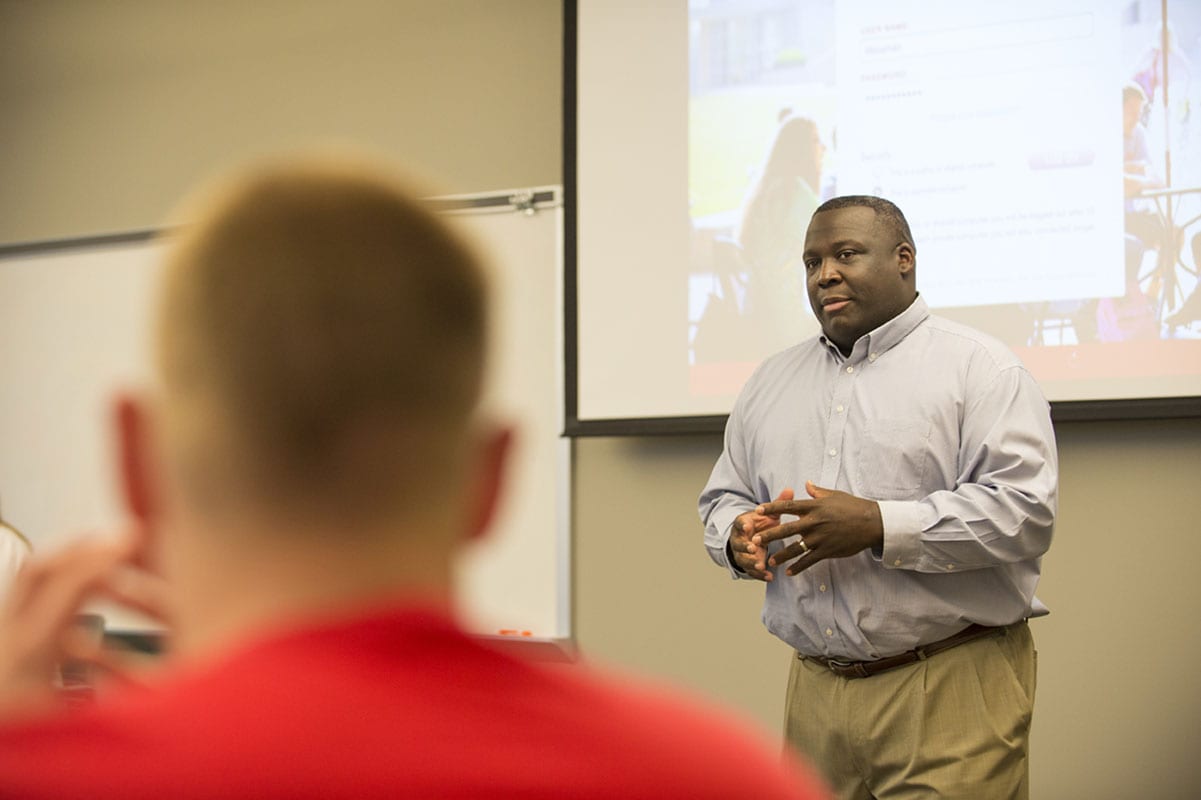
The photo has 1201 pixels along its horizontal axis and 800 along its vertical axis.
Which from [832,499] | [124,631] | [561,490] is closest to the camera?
[832,499]

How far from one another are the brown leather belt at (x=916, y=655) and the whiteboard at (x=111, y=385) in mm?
1682

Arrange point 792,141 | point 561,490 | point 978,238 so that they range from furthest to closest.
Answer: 1. point 561,490
2. point 792,141
3. point 978,238

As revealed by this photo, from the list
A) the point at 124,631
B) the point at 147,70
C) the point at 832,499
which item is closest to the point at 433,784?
the point at 832,499

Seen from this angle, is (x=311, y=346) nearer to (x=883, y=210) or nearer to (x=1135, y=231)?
(x=883, y=210)

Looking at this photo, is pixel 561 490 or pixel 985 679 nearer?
pixel 985 679

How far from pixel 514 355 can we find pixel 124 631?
1.74 meters

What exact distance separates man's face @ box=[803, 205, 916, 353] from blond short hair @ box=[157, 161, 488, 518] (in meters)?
1.76

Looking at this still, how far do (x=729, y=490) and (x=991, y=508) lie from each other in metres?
0.60

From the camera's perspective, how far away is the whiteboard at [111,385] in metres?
3.74

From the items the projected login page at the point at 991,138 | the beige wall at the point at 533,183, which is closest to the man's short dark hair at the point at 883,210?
the projected login page at the point at 991,138

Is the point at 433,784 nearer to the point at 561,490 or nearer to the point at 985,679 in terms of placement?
the point at 985,679

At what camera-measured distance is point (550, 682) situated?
0.56 metres

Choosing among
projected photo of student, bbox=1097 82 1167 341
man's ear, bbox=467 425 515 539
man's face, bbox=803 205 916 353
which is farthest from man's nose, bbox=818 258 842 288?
man's ear, bbox=467 425 515 539

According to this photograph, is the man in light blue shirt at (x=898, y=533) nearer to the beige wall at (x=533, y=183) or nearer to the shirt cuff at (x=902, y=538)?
the shirt cuff at (x=902, y=538)
